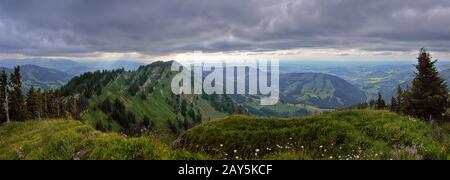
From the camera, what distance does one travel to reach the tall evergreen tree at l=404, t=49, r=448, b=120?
130ft

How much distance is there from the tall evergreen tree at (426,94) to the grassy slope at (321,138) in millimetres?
20901

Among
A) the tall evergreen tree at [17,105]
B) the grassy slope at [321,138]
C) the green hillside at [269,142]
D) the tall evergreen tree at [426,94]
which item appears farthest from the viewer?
the tall evergreen tree at [17,105]

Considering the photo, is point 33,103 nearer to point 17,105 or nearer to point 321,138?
point 17,105

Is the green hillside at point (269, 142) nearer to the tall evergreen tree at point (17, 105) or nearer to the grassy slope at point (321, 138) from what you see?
the grassy slope at point (321, 138)

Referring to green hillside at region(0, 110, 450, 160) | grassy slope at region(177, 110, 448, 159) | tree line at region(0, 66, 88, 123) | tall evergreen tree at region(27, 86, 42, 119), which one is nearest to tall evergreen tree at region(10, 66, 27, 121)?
tree line at region(0, 66, 88, 123)

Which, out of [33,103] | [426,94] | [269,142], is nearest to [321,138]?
[269,142]

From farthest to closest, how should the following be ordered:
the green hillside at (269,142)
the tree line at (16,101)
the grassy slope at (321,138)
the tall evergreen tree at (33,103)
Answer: the tall evergreen tree at (33,103) < the tree line at (16,101) < the grassy slope at (321,138) < the green hillside at (269,142)

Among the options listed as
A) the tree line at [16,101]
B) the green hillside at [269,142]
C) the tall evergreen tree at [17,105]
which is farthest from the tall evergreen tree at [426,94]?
the tall evergreen tree at [17,105]

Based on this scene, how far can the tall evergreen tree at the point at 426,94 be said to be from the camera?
130ft

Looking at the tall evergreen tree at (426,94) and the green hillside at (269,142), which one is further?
the tall evergreen tree at (426,94)

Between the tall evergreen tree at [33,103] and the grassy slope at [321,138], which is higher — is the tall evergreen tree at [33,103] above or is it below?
below
